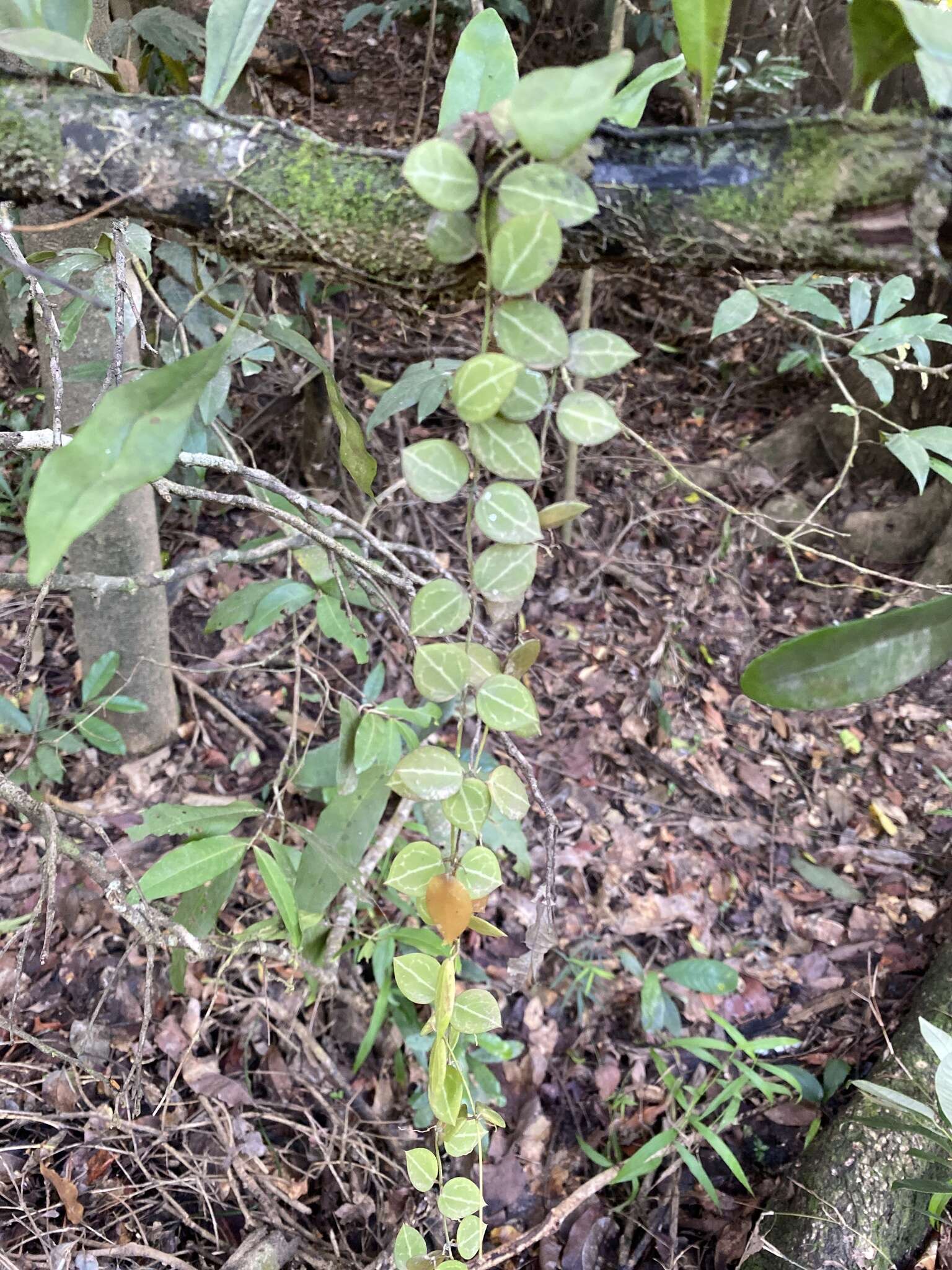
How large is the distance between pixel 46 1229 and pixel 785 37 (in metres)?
3.38

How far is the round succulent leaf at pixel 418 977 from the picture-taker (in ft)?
1.83

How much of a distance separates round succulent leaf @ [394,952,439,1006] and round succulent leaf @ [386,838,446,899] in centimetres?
8

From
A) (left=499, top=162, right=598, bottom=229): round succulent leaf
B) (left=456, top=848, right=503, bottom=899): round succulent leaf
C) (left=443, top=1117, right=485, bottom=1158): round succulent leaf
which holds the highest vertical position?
(left=499, top=162, right=598, bottom=229): round succulent leaf

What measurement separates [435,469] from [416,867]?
25 cm

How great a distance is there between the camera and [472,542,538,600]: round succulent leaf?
449 millimetres

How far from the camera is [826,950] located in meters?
1.58

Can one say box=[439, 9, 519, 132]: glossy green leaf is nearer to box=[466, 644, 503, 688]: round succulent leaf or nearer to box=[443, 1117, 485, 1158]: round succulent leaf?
box=[466, 644, 503, 688]: round succulent leaf

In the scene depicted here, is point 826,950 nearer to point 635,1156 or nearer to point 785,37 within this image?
point 635,1156

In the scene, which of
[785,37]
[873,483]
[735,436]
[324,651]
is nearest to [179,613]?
[324,651]

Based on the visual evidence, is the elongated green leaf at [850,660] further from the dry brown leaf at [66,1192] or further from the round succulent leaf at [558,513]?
the dry brown leaf at [66,1192]

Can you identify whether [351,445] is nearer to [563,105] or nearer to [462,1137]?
[563,105]

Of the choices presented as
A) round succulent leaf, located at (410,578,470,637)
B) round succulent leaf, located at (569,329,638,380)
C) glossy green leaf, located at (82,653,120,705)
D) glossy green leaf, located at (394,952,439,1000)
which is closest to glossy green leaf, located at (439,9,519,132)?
round succulent leaf, located at (569,329,638,380)

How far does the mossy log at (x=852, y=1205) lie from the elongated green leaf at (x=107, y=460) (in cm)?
119

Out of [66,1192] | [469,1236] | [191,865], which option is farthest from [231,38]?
[66,1192]
